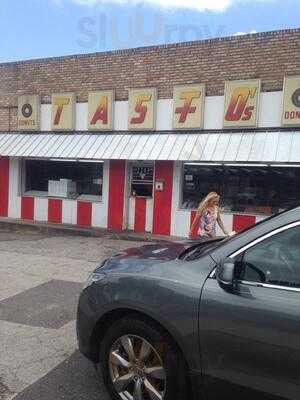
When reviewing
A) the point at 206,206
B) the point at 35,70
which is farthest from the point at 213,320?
the point at 35,70

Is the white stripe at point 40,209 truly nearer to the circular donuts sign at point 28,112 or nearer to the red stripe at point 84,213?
the red stripe at point 84,213

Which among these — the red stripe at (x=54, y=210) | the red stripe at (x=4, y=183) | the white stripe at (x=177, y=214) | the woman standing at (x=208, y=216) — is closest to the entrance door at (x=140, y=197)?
the white stripe at (x=177, y=214)

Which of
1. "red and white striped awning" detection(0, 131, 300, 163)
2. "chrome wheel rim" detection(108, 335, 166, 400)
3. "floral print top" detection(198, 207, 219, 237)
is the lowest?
→ "chrome wheel rim" detection(108, 335, 166, 400)

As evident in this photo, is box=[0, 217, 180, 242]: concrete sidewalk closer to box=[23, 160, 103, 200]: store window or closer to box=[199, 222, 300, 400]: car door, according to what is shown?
box=[23, 160, 103, 200]: store window

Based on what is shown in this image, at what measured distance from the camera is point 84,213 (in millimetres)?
13062

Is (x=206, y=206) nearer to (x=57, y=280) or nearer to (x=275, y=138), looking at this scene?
(x=57, y=280)

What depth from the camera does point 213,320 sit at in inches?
119

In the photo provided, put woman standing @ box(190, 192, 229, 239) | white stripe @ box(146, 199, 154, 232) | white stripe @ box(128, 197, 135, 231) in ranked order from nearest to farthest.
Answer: woman standing @ box(190, 192, 229, 239), white stripe @ box(146, 199, 154, 232), white stripe @ box(128, 197, 135, 231)

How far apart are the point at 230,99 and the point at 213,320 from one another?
866cm

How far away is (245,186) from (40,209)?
19.8 ft

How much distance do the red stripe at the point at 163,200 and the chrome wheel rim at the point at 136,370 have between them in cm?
840

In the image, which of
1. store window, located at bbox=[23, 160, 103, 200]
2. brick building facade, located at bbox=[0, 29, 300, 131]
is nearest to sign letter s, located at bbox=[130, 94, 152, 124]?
brick building facade, located at bbox=[0, 29, 300, 131]

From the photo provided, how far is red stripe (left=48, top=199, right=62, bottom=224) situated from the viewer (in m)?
13.4

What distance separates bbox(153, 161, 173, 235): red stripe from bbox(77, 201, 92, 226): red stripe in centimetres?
196
